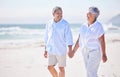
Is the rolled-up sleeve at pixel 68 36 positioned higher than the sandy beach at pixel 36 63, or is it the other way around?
the rolled-up sleeve at pixel 68 36

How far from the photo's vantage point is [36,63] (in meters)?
5.26

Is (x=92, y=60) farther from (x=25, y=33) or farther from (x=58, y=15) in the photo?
(x=25, y=33)

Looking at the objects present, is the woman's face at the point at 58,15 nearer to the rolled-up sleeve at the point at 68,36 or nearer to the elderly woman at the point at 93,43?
the rolled-up sleeve at the point at 68,36

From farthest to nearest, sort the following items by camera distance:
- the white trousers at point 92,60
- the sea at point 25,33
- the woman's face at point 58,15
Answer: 1. the sea at point 25,33
2. the woman's face at point 58,15
3. the white trousers at point 92,60

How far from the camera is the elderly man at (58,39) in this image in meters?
3.83

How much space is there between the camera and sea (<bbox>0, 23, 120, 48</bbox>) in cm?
724

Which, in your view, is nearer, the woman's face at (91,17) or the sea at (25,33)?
the woman's face at (91,17)

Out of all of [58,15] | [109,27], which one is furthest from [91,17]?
[109,27]

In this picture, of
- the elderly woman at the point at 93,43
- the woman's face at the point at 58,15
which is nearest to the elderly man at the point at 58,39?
the woman's face at the point at 58,15

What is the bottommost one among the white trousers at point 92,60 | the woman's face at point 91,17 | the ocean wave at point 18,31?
the white trousers at point 92,60

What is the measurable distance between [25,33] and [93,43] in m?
5.52

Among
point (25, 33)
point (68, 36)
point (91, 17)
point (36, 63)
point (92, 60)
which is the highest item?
point (91, 17)

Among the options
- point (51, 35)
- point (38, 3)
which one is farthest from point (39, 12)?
point (51, 35)

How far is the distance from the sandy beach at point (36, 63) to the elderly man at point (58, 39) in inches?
29.2
